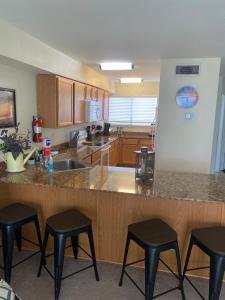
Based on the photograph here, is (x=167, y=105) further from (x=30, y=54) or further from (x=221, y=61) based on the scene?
(x=30, y=54)

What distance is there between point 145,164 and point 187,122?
66.8 inches

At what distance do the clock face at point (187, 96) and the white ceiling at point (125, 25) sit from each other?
0.50 metres

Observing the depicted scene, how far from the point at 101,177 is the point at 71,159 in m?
1.06

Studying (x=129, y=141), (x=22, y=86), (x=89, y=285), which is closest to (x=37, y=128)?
(x=22, y=86)

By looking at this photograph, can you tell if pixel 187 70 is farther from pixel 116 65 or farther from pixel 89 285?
pixel 89 285

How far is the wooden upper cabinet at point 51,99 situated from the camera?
10.7 ft

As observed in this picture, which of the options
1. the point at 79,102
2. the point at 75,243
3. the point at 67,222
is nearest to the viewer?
the point at 67,222

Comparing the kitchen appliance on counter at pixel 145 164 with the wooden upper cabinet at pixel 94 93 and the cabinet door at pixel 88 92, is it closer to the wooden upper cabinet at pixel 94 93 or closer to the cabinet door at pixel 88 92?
the cabinet door at pixel 88 92

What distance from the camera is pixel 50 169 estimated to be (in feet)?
8.57

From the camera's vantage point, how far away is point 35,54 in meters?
2.71

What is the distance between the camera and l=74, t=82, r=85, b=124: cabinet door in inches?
154

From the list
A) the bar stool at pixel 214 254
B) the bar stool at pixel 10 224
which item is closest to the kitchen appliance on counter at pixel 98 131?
the bar stool at pixel 10 224

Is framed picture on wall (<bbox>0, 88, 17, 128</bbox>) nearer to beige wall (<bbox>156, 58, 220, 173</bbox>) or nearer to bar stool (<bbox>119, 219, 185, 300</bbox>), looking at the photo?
bar stool (<bbox>119, 219, 185, 300</bbox>)

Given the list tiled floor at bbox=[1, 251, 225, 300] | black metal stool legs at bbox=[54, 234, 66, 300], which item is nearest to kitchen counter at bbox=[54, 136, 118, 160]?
tiled floor at bbox=[1, 251, 225, 300]
